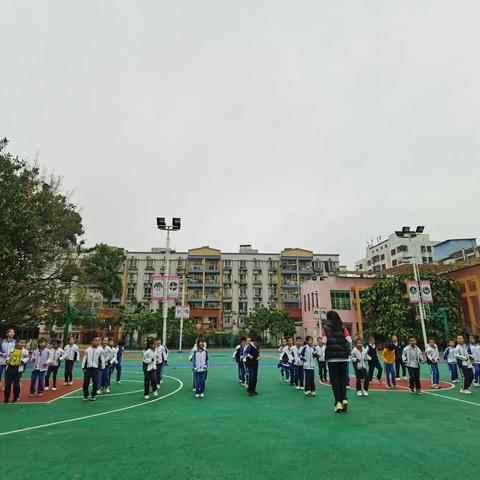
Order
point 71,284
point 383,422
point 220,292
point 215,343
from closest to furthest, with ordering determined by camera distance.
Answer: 1. point 383,422
2. point 71,284
3. point 215,343
4. point 220,292

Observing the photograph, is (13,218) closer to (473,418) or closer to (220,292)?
(473,418)

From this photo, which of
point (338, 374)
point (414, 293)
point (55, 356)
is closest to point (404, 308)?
point (414, 293)

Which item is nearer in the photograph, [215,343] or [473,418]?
[473,418]

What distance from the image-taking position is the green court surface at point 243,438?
16.2 ft

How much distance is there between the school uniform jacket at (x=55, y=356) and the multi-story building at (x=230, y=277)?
52.4 meters

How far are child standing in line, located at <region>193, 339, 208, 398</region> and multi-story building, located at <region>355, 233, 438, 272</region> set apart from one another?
6315 centimetres

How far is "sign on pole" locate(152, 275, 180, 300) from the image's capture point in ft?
72.0

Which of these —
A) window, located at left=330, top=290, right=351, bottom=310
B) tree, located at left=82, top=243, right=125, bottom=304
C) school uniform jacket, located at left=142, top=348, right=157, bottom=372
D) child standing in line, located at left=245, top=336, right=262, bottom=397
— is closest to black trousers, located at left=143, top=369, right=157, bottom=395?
school uniform jacket, located at left=142, top=348, right=157, bottom=372

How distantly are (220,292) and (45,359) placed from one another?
5536 cm

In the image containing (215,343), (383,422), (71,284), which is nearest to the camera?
(383,422)

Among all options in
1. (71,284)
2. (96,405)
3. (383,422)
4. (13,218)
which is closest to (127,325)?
(71,284)

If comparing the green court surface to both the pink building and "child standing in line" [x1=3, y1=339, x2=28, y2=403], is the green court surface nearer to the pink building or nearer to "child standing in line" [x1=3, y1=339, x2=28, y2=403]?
"child standing in line" [x1=3, y1=339, x2=28, y2=403]

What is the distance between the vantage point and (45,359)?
1259 cm

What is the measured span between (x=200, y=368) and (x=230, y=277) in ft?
189
